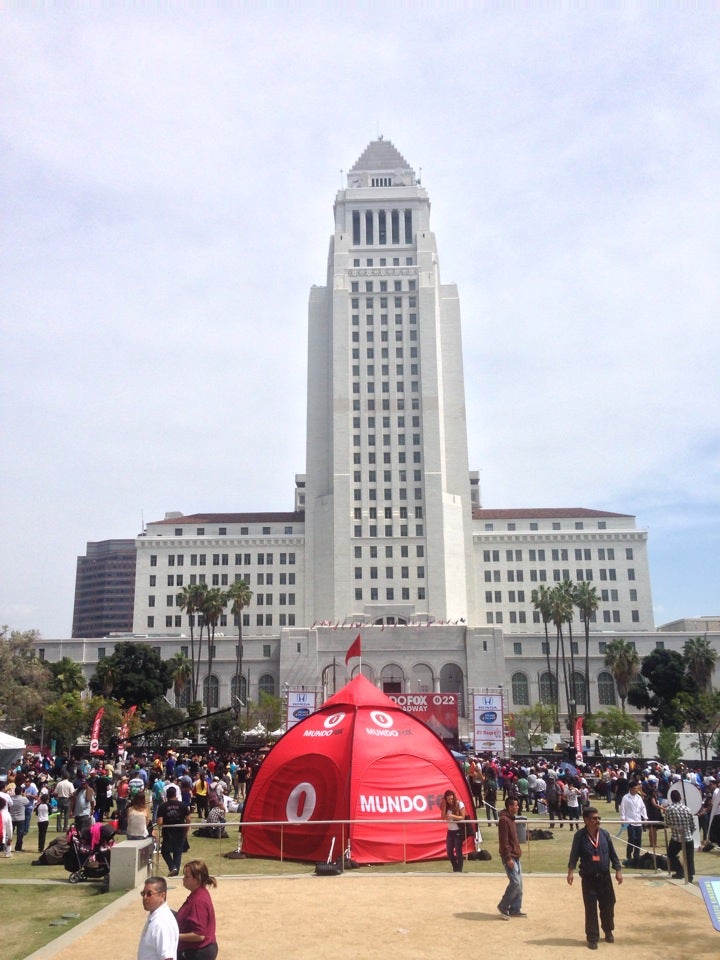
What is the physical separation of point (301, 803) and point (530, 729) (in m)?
62.1

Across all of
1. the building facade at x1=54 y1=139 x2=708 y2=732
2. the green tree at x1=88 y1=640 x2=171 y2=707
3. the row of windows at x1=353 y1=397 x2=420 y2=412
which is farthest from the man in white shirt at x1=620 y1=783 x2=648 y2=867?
the row of windows at x1=353 y1=397 x2=420 y2=412

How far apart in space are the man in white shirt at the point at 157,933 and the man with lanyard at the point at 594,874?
21.7 feet

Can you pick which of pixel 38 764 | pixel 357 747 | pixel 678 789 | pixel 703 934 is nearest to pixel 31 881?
pixel 357 747

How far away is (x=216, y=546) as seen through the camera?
115 metres

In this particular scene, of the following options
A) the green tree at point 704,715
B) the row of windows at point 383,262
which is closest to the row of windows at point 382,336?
the row of windows at point 383,262

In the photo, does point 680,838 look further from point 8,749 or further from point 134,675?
point 134,675

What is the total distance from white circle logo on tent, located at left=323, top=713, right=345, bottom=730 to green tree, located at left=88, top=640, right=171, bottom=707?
64219 millimetres

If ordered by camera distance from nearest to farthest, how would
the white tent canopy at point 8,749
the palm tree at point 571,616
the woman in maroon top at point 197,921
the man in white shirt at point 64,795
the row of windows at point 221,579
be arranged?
the woman in maroon top at point 197,921, the man in white shirt at point 64,795, the white tent canopy at point 8,749, the palm tree at point 571,616, the row of windows at point 221,579

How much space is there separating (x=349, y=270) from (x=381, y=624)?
48.3m

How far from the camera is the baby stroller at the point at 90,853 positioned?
17.3 m

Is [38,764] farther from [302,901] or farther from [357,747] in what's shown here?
[302,901]

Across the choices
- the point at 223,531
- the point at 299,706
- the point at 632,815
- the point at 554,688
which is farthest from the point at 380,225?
the point at 632,815

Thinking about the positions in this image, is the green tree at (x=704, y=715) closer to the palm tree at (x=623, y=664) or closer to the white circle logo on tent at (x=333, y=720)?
the palm tree at (x=623, y=664)

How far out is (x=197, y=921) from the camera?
29.8 ft
